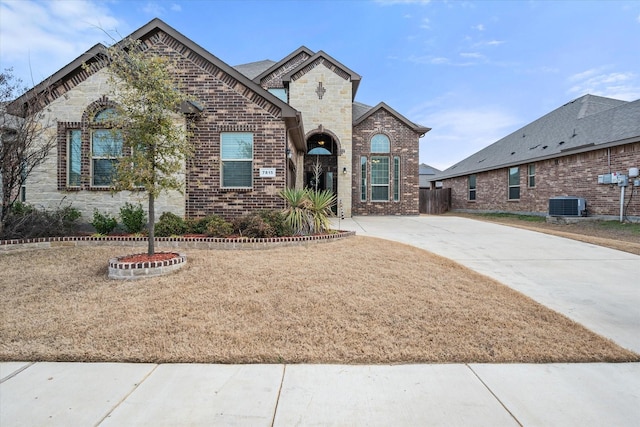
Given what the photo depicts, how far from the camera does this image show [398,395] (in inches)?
91.7

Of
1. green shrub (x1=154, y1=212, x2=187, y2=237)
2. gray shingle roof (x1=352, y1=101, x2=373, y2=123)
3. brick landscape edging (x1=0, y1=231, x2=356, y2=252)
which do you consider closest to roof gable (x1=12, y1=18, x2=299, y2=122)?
brick landscape edging (x1=0, y1=231, x2=356, y2=252)

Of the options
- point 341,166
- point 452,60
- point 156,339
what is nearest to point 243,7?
point 341,166

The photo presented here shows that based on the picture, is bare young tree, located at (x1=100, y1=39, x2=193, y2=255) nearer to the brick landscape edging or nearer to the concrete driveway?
the brick landscape edging

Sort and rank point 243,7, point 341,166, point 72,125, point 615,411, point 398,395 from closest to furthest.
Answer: point 615,411, point 398,395, point 72,125, point 243,7, point 341,166

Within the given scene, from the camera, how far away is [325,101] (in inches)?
616

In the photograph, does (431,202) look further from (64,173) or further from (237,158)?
(64,173)

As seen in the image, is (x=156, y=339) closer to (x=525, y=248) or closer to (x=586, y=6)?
(x=525, y=248)

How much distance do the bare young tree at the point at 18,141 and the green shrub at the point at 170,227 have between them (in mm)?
3354

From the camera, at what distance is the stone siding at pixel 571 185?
498 inches

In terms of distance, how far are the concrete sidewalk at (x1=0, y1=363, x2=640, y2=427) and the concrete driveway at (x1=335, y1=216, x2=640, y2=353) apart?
125 cm

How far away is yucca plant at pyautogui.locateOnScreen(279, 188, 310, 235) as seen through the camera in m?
7.79

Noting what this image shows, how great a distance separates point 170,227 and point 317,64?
39.4 feet

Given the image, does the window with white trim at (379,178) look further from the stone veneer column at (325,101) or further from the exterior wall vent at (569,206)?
the exterior wall vent at (569,206)

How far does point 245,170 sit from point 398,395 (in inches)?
301
